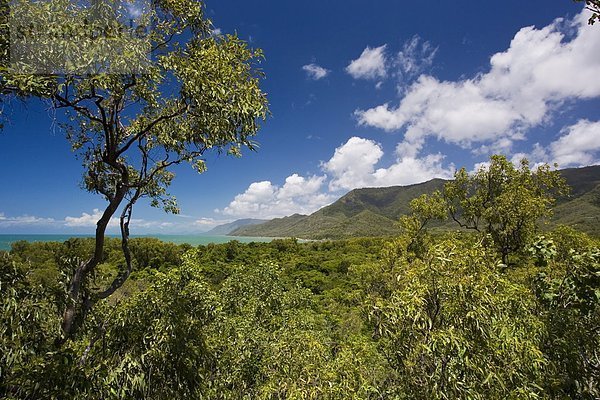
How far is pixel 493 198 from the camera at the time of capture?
71.7 feet

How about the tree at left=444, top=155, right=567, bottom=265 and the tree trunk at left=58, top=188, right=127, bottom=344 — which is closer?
the tree trunk at left=58, top=188, right=127, bottom=344

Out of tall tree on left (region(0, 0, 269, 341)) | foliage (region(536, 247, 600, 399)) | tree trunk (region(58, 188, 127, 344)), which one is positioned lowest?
foliage (region(536, 247, 600, 399))

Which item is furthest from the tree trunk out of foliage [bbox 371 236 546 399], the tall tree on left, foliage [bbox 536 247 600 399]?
foliage [bbox 536 247 600 399]

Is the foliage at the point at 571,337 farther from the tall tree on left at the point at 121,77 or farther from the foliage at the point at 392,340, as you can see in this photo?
the tall tree on left at the point at 121,77

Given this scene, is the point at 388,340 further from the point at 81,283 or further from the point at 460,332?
the point at 81,283

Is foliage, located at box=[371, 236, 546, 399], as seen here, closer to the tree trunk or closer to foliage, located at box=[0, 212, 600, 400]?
foliage, located at box=[0, 212, 600, 400]

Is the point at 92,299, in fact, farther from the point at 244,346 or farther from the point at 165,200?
the point at 244,346

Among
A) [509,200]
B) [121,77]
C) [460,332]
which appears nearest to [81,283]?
[121,77]

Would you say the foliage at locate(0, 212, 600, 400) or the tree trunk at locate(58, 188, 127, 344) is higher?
the tree trunk at locate(58, 188, 127, 344)

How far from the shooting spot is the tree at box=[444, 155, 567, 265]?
19547 millimetres

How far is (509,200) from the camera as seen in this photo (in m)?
20.0

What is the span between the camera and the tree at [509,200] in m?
19.5

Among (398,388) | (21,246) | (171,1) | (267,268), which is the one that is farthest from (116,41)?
(21,246)

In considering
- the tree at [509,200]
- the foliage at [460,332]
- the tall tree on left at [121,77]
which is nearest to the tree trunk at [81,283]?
the tall tree on left at [121,77]
